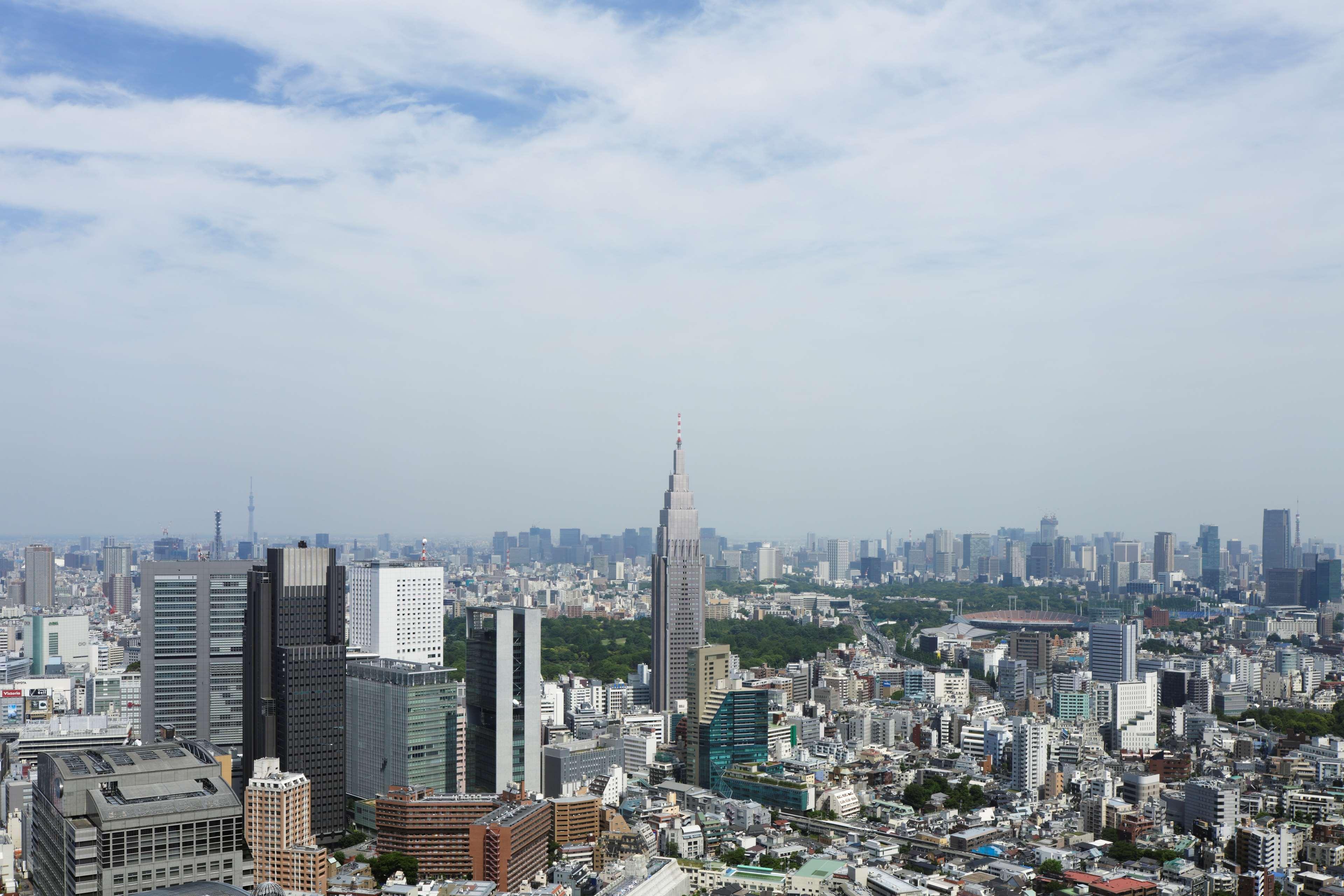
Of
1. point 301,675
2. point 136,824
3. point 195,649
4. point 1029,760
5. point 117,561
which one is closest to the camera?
point 136,824

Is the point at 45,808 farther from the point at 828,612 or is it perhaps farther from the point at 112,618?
the point at 828,612

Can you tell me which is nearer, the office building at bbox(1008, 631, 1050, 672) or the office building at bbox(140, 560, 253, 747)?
the office building at bbox(140, 560, 253, 747)

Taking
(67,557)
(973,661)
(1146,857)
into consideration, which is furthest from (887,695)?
(67,557)

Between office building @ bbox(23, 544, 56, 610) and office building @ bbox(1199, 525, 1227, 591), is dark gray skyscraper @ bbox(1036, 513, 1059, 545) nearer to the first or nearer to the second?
office building @ bbox(1199, 525, 1227, 591)

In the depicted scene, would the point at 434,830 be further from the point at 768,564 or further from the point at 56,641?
the point at 768,564

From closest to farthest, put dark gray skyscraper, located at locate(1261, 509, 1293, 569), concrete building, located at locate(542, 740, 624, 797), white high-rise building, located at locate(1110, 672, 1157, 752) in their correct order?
concrete building, located at locate(542, 740, 624, 797)
white high-rise building, located at locate(1110, 672, 1157, 752)
dark gray skyscraper, located at locate(1261, 509, 1293, 569)

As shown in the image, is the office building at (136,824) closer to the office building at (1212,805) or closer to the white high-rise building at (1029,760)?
the office building at (1212,805)

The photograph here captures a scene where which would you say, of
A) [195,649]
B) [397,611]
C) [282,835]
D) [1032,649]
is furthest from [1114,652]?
[282,835]

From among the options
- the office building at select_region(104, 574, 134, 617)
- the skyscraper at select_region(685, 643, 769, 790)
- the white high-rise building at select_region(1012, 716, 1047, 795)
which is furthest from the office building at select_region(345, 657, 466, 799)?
the office building at select_region(104, 574, 134, 617)
